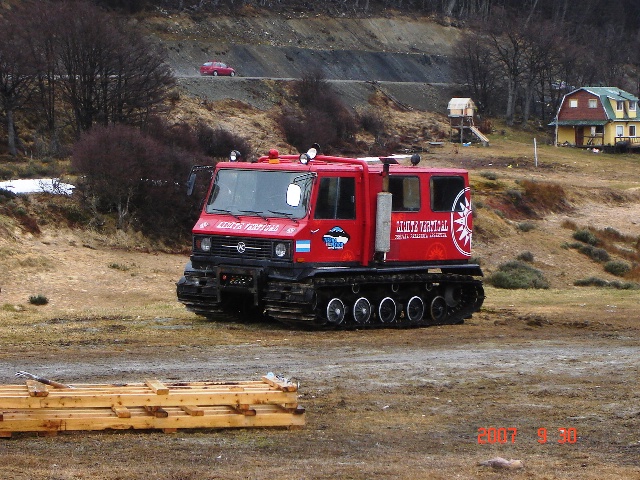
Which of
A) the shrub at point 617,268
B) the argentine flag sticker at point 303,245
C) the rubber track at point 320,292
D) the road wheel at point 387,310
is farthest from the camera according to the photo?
the shrub at point 617,268

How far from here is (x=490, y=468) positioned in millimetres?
9000

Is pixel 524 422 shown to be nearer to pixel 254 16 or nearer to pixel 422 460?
pixel 422 460

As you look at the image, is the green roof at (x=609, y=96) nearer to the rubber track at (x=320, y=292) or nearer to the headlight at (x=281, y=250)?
the rubber track at (x=320, y=292)

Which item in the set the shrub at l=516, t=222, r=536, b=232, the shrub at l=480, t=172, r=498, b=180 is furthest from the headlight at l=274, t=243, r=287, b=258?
the shrub at l=480, t=172, r=498, b=180

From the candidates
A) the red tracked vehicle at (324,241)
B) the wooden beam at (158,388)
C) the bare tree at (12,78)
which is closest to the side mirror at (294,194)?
the red tracked vehicle at (324,241)

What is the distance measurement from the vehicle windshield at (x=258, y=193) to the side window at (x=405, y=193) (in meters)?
1.81

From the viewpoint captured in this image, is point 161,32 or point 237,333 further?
point 161,32

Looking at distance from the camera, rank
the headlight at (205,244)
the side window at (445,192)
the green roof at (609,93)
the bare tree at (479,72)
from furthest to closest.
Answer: the bare tree at (479,72) < the green roof at (609,93) < the side window at (445,192) < the headlight at (205,244)

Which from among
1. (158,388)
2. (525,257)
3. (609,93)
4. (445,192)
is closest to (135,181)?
(525,257)

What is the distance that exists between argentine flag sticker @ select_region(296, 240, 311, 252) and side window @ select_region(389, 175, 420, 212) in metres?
1.97

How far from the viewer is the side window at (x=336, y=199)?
1730 cm

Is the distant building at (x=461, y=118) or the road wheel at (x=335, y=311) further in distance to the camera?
the distant building at (x=461, y=118)

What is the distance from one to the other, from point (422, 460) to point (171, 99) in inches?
1817

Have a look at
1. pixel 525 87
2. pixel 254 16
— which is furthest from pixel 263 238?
pixel 525 87
